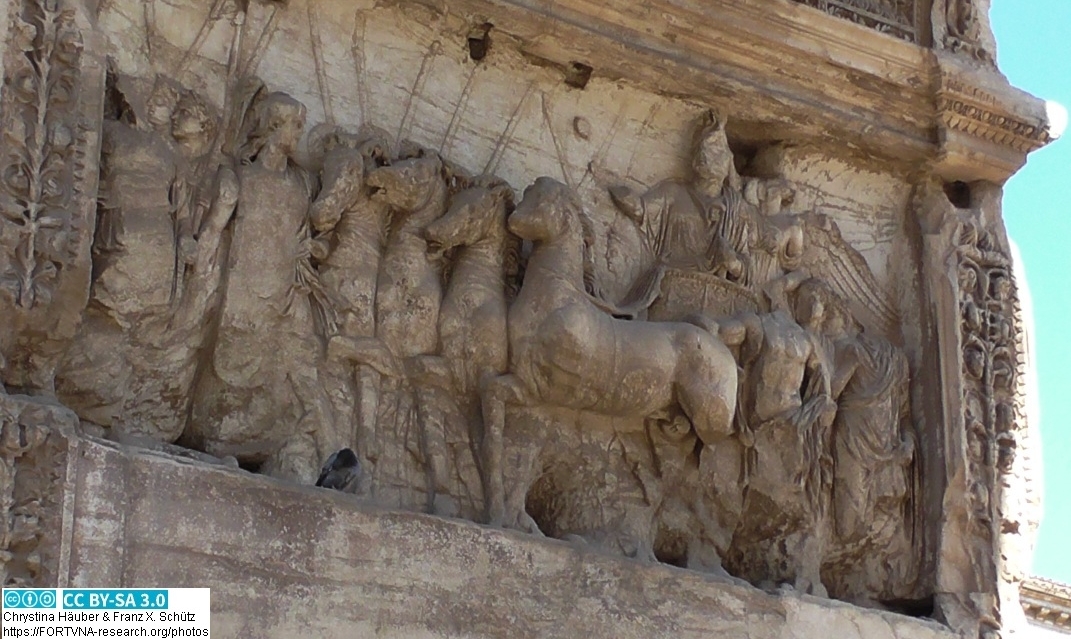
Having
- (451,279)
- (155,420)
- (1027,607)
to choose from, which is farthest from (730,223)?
(1027,607)

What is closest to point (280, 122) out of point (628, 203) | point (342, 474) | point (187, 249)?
point (187, 249)

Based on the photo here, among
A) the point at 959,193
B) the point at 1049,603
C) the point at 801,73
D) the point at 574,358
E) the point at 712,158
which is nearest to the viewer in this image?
the point at 574,358

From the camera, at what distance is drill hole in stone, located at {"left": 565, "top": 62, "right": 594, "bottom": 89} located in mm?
7555

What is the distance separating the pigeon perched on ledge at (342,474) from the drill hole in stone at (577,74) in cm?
201

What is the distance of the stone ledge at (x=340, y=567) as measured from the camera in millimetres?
5855

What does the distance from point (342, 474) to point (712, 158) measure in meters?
2.24

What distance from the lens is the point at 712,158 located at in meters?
7.70

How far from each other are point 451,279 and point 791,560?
1.75 meters

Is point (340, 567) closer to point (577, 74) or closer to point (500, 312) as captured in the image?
point (500, 312)

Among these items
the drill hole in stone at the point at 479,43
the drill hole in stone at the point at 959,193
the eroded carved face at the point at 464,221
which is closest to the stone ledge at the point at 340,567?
the eroded carved face at the point at 464,221

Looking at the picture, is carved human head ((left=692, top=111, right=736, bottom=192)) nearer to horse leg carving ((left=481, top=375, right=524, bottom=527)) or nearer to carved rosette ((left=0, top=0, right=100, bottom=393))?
horse leg carving ((left=481, top=375, right=524, bottom=527))

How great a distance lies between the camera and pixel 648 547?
23.1ft

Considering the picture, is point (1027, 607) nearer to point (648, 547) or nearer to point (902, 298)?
point (902, 298)

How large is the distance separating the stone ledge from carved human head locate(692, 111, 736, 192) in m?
1.70
